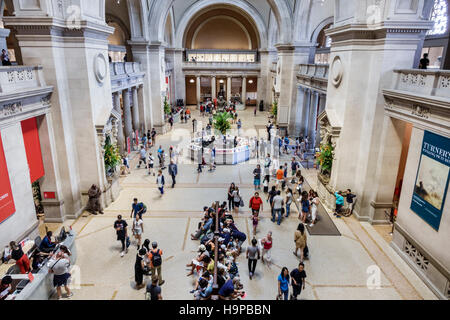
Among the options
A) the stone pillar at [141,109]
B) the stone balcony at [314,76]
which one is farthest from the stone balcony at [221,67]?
the stone balcony at [314,76]

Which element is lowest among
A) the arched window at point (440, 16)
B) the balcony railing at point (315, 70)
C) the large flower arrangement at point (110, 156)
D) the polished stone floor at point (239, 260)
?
the polished stone floor at point (239, 260)

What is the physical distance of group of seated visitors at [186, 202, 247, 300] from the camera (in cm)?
679

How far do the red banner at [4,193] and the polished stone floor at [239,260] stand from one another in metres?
2.30

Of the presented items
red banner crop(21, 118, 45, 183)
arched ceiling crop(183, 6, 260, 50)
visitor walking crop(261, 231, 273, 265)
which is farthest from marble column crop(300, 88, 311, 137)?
arched ceiling crop(183, 6, 260, 50)

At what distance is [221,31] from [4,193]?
39102 millimetres

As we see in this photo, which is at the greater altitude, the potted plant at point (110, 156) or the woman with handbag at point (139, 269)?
the potted plant at point (110, 156)

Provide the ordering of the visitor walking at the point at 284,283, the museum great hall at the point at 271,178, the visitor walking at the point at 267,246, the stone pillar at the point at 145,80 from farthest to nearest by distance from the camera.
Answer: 1. the stone pillar at the point at 145,80
2. the visitor walking at the point at 267,246
3. the museum great hall at the point at 271,178
4. the visitor walking at the point at 284,283

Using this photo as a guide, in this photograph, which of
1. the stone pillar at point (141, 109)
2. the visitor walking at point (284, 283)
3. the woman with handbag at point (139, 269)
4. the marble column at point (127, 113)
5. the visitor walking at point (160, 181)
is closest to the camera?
the visitor walking at point (284, 283)

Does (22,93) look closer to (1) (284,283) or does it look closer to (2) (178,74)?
(1) (284,283)

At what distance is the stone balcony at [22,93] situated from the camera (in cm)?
841

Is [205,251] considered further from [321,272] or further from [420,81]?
[420,81]

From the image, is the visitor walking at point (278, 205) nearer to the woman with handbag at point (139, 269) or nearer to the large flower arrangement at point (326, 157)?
the large flower arrangement at point (326, 157)

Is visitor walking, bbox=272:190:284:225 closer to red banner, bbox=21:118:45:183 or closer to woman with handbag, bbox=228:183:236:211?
woman with handbag, bbox=228:183:236:211

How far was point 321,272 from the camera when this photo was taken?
8.62 meters
